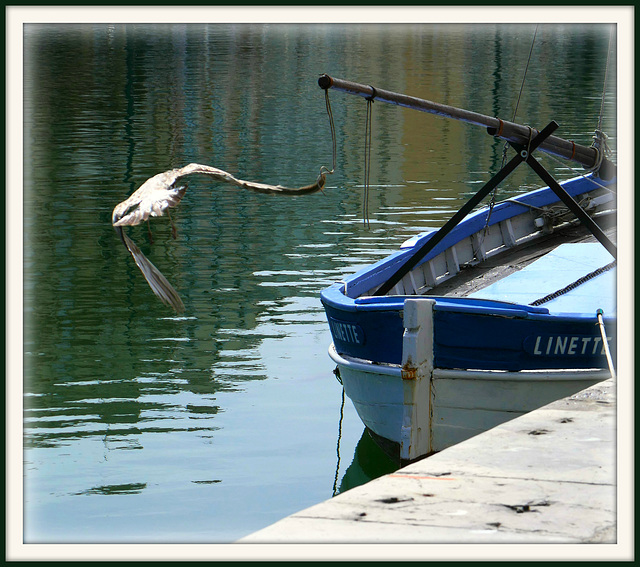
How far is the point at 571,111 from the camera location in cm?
3175

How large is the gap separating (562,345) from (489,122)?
190 centimetres

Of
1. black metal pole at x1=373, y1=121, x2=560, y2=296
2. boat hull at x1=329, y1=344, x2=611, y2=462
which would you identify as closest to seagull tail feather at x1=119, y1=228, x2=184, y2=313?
boat hull at x1=329, y1=344, x2=611, y2=462

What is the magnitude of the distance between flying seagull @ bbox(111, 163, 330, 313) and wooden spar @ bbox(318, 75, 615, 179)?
72.6 inches

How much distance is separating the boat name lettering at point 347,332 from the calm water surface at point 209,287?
3.90 feet

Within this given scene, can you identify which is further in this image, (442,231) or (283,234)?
(283,234)

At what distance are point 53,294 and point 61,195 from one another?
22.3 feet

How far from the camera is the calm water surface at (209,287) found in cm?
A: 826

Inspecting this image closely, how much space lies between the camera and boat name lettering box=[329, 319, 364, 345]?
813 centimetres

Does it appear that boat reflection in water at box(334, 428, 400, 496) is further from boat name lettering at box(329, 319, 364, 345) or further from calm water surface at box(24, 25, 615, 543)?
boat name lettering at box(329, 319, 364, 345)

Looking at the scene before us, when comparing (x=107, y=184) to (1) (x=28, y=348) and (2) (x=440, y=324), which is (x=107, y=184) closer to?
(1) (x=28, y=348)

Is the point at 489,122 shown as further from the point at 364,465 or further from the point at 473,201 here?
the point at 364,465

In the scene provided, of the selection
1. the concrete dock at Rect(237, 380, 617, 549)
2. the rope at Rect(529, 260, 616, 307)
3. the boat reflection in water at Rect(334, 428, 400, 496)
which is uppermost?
the rope at Rect(529, 260, 616, 307)
